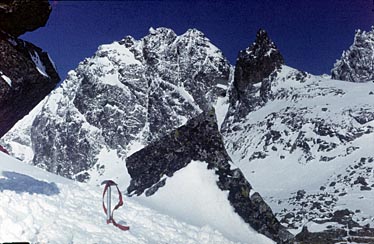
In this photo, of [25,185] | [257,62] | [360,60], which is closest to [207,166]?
[25,185]

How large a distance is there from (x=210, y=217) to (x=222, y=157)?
2.98 metres

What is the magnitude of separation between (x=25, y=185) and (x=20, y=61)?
10.3 feet

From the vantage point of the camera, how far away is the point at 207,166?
52.9 feet

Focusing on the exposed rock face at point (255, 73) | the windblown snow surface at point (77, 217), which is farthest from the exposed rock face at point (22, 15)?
the exposed rock face at point (255, 73)

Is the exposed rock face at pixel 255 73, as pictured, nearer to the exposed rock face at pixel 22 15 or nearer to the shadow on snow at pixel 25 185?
the shadow on snow at pixel 25 185

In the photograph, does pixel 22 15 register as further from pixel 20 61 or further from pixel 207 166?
pixel 207 166

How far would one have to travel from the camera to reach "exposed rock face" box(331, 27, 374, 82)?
16675 centimetres

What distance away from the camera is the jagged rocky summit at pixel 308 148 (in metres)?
69.8

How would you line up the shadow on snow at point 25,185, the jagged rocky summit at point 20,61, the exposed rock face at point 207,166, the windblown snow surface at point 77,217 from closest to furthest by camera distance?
the windblown snow surface at point 77,217 < the jagged rocky summit at point 20,61 < the shadow on snow at point 25,185 < the exposed rock face at point 207,166

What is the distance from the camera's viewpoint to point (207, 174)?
15.7 metres

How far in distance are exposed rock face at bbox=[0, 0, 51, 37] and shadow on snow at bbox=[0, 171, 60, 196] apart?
3.39 metres

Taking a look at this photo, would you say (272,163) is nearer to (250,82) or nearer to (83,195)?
(250,82)

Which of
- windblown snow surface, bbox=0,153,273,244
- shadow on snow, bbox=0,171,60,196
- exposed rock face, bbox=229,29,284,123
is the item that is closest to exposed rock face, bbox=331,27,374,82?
exposed rock face, bbox=229,29,284,123

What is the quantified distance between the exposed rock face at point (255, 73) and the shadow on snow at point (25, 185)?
12747 centimetres
